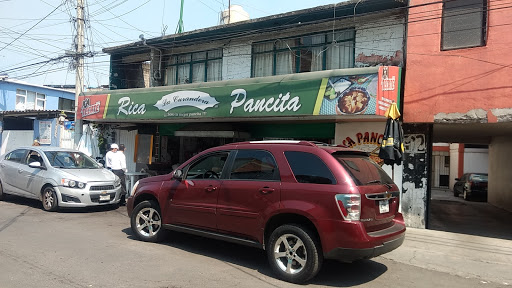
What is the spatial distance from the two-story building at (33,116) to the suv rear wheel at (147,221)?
13331 millimetres

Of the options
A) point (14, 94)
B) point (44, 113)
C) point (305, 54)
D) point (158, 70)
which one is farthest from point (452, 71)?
point (14, 94)

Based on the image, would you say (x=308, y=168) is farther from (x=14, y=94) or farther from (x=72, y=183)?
(x=14, y=94)

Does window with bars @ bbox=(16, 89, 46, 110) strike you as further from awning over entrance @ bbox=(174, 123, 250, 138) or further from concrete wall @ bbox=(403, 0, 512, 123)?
concrete wall @ bbox=(403, 0, 512, 123)

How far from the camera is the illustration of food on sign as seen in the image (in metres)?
8.06

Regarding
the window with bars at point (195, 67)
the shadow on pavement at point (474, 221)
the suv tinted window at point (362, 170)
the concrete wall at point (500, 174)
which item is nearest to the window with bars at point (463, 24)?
the shadow on pavement at point (474, 221)

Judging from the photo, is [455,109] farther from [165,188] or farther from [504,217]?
[165,188]

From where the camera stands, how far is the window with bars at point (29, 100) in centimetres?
2798

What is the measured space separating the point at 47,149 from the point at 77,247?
209 inches

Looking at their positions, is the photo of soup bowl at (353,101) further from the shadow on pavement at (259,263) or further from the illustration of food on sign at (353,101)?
A: the shadow on pavement at (259,263)

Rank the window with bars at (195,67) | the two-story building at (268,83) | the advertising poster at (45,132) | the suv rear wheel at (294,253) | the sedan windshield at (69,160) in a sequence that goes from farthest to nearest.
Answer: the advertising poster at (45,132), the window with bars at (195,67), the sedan windshield at (69,160), the two-story building at (268,83), the suv rear wheel at (294,253)

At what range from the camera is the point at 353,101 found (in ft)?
26.9

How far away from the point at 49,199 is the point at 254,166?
20.8ft

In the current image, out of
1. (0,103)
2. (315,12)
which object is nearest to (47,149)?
(315,12)

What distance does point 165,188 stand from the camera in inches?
245
